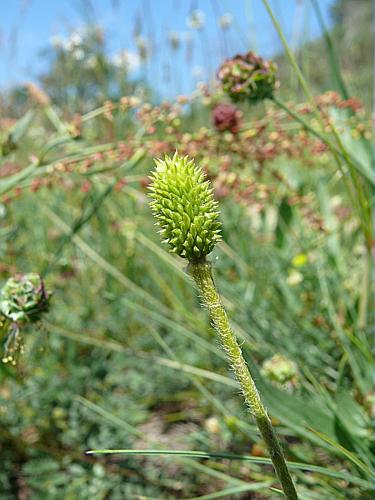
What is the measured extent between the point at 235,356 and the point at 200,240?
0.24 ft

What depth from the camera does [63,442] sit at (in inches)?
39.4

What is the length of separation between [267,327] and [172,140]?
15.2 inches

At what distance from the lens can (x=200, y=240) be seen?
340 mm

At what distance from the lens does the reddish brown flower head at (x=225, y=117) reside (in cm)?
88

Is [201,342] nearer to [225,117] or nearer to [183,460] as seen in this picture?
[183,460]

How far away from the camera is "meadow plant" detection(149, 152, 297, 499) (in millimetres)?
339

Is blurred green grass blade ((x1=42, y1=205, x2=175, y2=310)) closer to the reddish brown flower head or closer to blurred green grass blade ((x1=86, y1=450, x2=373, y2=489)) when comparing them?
the reddish brown flower head

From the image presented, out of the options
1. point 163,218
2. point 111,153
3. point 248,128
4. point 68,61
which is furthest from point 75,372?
point 68,61

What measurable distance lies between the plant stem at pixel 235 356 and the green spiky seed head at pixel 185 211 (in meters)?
0.01

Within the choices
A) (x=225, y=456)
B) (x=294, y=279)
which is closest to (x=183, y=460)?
(x=225, y=456)

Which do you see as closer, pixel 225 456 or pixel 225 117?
pixel 225 456

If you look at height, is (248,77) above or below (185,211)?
above

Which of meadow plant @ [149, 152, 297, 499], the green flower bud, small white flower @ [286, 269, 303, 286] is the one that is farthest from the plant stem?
small white flower @ [286, 269, 303, 286]

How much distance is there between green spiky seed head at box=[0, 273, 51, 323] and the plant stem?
1.03ft
